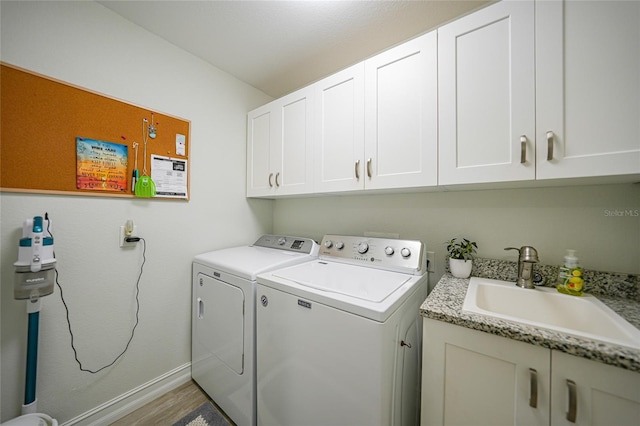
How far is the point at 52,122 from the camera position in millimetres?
1218

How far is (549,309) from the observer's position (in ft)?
3.52

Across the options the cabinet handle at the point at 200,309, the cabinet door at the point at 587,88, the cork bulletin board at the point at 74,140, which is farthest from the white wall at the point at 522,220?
the cork bulletin board at the point at 74,140

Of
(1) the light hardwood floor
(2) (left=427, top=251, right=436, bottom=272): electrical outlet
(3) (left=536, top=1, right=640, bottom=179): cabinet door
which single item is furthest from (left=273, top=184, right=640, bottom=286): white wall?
(1) the light hardwood floor

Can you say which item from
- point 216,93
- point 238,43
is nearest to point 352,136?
point 238,43

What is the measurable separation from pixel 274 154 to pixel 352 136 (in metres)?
0.78

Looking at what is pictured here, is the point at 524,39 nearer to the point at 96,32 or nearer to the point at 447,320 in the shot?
the point at 447,320

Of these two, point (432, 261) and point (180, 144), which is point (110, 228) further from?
point (432, 261)

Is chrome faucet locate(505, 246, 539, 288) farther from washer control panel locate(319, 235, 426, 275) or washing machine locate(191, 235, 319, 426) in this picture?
washing machine locate(191, 235, 319, 426)

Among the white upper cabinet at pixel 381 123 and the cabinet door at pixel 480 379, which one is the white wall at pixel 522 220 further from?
the cabinet door at pixel 480 379

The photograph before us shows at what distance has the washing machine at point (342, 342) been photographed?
2.82 ft

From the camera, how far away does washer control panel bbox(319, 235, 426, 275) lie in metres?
1.34

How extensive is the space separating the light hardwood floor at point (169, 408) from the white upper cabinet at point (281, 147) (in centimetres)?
164

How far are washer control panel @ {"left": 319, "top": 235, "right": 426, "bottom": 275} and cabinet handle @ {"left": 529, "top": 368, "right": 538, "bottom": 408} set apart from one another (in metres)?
0.61

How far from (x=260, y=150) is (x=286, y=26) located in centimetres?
95
